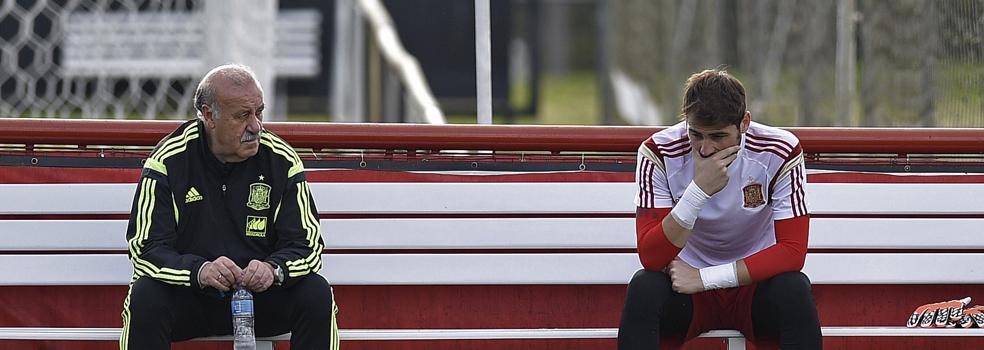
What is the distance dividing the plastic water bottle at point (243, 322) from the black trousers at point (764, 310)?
89cm

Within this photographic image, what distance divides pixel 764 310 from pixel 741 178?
33 cm

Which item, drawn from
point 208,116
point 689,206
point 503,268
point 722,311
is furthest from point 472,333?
point 208,116

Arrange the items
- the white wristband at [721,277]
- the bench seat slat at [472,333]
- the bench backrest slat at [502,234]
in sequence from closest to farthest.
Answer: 1. the white wristband at [721,277]
2. the bench seat slat at [472,333]
3. the bench backrest slat at [502,234]

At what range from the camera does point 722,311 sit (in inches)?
138

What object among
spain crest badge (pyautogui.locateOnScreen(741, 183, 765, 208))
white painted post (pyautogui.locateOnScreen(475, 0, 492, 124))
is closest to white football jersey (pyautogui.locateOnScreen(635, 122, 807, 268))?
spain crest badge (pyautogui.locateOnScreen(741, 183, 765, 208))

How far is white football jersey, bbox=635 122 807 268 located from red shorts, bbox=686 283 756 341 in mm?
158

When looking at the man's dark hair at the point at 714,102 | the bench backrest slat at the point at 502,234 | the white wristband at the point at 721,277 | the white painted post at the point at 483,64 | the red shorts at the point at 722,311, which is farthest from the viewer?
the white painted post at the point at 483,64

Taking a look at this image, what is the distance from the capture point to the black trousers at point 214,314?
3320 millimetres

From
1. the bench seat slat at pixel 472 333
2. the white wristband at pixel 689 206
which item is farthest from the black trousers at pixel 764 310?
the bench seat slat at pixel 472 333

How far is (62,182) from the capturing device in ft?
12.3

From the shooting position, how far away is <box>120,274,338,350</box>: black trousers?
131 inches

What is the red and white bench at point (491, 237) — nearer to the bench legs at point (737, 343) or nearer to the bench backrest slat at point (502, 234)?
the bench backrest slat at point (502, 234)

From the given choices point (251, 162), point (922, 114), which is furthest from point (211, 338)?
point (922, 114)

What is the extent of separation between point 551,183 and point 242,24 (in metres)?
3.22
